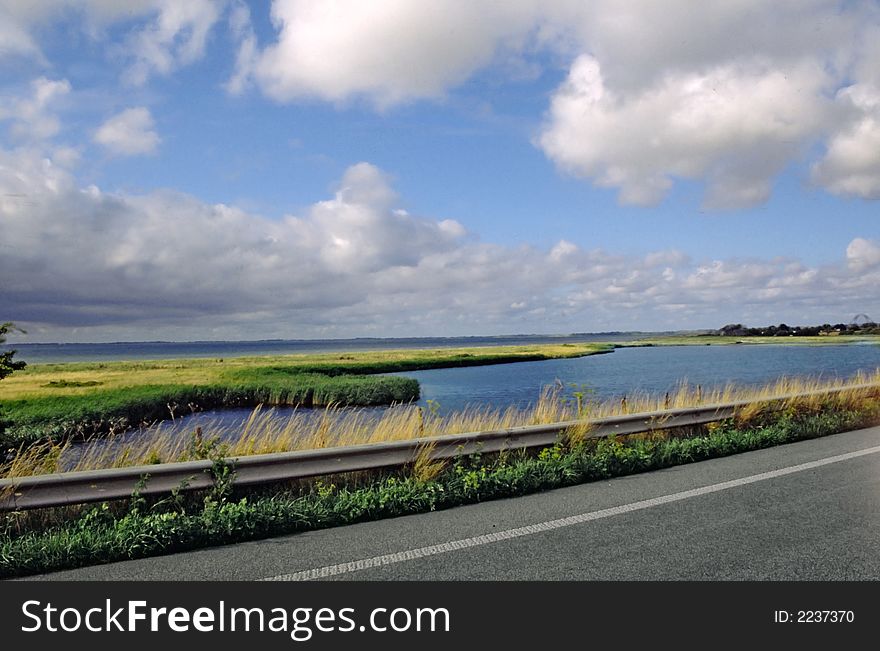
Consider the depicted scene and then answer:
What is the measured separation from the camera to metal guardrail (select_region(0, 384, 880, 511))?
5691mm

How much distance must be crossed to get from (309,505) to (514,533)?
6.77 ft

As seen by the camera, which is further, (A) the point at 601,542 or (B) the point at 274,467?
(B) the point at 274,467

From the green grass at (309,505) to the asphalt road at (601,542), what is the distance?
0.22 meters

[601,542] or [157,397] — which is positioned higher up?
[601,542]

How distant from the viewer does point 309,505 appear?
6.24 m

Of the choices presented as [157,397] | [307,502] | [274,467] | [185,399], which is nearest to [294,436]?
[274,467]

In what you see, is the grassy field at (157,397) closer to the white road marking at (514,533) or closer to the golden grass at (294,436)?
the golden grass at (294,436)

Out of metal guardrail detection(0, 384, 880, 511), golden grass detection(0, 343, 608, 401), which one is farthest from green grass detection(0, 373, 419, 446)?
metal guardrail detection(0, 384, 880, 511)

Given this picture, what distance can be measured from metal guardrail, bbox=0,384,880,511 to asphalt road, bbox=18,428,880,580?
1094 mm

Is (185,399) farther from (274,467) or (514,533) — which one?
(514,533)

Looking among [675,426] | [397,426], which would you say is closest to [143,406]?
[397,426]

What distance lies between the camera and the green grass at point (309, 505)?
5160mm

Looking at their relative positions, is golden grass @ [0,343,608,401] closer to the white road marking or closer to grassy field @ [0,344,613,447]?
grassy field @ [0,344,613,447]
